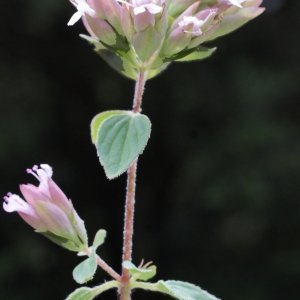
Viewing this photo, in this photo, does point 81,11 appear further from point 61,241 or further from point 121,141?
point 61,241

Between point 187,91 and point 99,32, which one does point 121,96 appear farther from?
point 99,32

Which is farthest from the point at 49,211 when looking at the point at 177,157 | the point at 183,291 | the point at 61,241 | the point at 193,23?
the point at 177,157

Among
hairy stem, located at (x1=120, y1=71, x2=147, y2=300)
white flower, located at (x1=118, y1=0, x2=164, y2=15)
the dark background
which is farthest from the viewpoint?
the dark background

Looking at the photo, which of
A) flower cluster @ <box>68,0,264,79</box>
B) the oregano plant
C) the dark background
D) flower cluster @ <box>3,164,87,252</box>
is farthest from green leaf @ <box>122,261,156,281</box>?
the dark background

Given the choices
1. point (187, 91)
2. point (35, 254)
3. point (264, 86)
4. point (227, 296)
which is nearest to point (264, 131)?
point (264, 86)

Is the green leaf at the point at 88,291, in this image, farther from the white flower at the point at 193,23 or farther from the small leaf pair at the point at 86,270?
the white flower at the point at 193,23

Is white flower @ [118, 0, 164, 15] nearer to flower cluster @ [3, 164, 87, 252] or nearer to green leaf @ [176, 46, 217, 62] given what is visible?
green leaf @ [176, 46, 217, 62]
